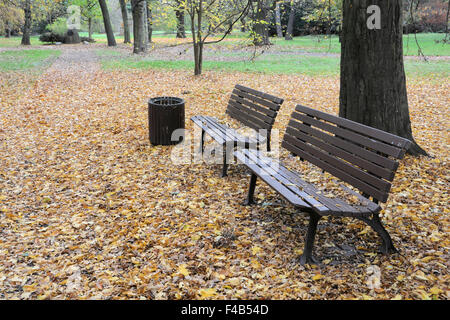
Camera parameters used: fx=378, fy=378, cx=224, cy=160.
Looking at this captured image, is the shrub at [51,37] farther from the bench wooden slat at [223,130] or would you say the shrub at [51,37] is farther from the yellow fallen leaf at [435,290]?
the yellow fallen leaf at [435,290]

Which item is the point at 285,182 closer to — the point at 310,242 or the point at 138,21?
the point at 310,242

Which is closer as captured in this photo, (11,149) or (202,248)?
(202,248)

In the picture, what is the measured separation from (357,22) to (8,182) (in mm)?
5243

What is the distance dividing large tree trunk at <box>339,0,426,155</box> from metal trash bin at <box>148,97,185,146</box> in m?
2.70

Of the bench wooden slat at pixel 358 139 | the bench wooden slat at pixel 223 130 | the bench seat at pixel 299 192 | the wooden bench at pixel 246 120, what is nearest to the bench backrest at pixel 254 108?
the wooden bench at pixel 246 120

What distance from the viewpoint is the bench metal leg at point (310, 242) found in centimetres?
322

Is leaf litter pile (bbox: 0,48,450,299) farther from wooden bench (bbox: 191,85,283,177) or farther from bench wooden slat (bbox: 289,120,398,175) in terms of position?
bench wooden slat (bbox: 289,120,398,175)

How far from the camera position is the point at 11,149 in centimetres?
667

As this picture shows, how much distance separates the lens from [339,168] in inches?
149

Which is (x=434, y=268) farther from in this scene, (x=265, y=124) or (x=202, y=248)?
(x=265, y=124)

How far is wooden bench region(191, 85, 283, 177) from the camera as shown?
519 cm
